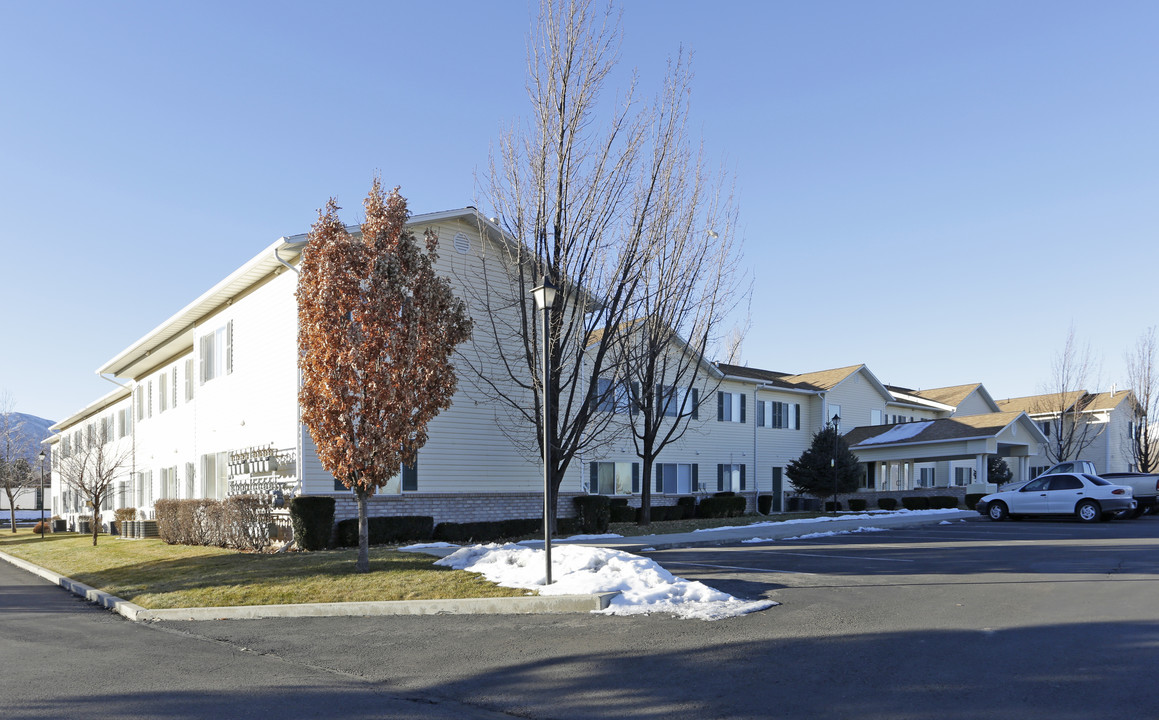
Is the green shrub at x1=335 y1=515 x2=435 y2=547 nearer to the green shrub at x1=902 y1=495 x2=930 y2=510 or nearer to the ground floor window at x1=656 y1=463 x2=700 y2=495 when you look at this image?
the ground floor window at x1=656 y1=463 x2=700 y2=495

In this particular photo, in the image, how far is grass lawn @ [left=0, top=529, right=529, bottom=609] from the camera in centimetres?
1245

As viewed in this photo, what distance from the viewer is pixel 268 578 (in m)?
14.4

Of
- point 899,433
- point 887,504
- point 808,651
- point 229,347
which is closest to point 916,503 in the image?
point 887,504

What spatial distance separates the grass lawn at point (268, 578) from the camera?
12.4 metres

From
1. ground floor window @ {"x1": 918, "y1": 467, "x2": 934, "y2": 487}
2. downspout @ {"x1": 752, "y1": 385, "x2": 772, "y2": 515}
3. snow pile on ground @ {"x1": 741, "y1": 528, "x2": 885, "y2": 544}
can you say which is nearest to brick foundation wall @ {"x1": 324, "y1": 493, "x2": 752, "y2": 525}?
snow pile on ground @ {"x1": 741, "y1": 528, "x2": 885, "y2": 544}

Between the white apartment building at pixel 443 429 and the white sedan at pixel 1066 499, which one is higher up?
the white apartment building at pixel 443 429

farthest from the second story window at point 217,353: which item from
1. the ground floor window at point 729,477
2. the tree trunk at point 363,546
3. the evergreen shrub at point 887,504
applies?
the evergreen shrub at point 887,504

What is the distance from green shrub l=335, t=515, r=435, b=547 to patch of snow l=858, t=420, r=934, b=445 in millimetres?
28277

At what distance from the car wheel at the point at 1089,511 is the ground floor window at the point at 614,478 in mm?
14819

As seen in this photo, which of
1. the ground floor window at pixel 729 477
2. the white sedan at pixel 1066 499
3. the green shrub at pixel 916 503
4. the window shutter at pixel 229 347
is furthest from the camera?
the green shrub at pixel 916 503

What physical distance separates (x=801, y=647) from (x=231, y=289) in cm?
2033

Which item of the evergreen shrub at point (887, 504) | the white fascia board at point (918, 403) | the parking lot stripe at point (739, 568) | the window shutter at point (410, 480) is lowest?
the evergreen shrub at point (887, 504)

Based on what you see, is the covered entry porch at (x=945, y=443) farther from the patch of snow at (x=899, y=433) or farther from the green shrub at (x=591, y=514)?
the green shrub at (x=591, y=514)

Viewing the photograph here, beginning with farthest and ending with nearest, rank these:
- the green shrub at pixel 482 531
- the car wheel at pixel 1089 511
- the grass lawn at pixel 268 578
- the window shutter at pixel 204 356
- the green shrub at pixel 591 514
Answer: the car wheel at pixel 1089 511 < the window shutter at pixel 204 356 < the green shrub at pixel 591 514 < the green shrub at pixel 482 531 < the grass lawn at pixel 268 578
